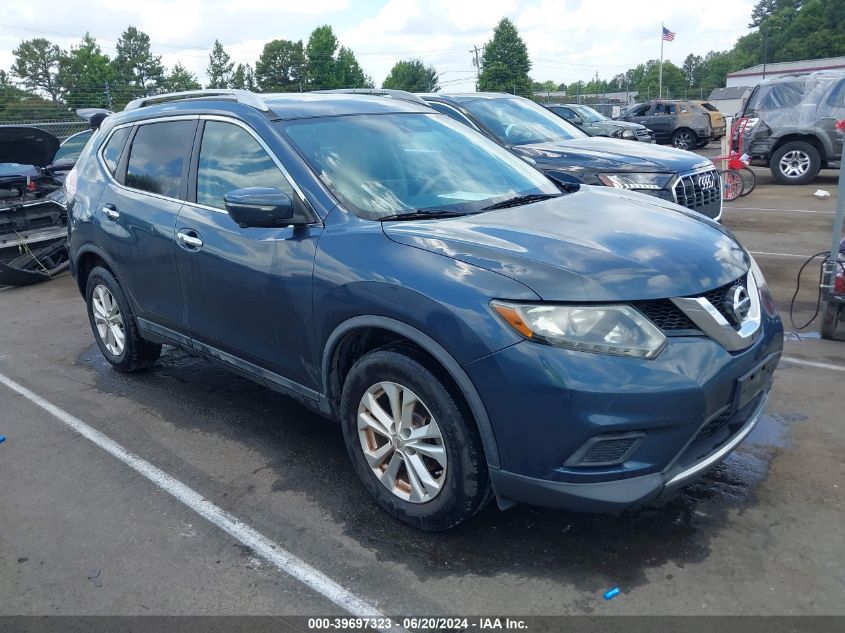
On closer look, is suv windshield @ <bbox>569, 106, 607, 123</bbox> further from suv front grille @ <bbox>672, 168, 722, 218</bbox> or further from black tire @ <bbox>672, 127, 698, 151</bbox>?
suv front grille @ <bbox>672, 168, 722, 218</bbox>

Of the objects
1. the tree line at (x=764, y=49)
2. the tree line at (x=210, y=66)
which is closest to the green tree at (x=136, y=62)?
the tree line at (x=210, y=66)

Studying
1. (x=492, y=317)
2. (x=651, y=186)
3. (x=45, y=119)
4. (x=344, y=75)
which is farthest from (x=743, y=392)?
(x=344, y=75)

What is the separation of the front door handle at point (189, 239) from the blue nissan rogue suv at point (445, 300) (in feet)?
0.04

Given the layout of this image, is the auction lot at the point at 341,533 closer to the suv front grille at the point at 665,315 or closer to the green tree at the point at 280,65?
the suv front grille at the point at 665,315

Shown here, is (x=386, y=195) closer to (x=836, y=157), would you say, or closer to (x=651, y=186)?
(x=651, y=186)

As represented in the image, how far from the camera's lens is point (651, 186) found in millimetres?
7188

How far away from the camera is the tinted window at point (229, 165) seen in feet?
12.6

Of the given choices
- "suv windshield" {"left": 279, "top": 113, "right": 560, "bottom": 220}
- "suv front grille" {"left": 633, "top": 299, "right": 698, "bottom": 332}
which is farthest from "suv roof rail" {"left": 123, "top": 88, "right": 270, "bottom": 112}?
"suv front grille" {"left": 633, "top": 299, "right": 698, "bottom": 332}

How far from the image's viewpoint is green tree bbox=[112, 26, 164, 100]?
67.0 meters

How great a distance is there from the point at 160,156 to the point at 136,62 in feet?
245

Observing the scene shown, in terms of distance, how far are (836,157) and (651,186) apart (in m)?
9.66

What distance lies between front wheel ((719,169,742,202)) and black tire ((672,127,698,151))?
1232 cm

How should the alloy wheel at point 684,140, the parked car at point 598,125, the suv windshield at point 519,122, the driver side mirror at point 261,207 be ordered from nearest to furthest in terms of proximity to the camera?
the driver side mirror at point 261,207 → the suv windshield at point 519,122 → the parked car at point 598,125 → the alloy wheel at point 684,140

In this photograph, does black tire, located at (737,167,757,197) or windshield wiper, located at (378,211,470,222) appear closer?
windshield wiper, located at (378,211,470,222)
